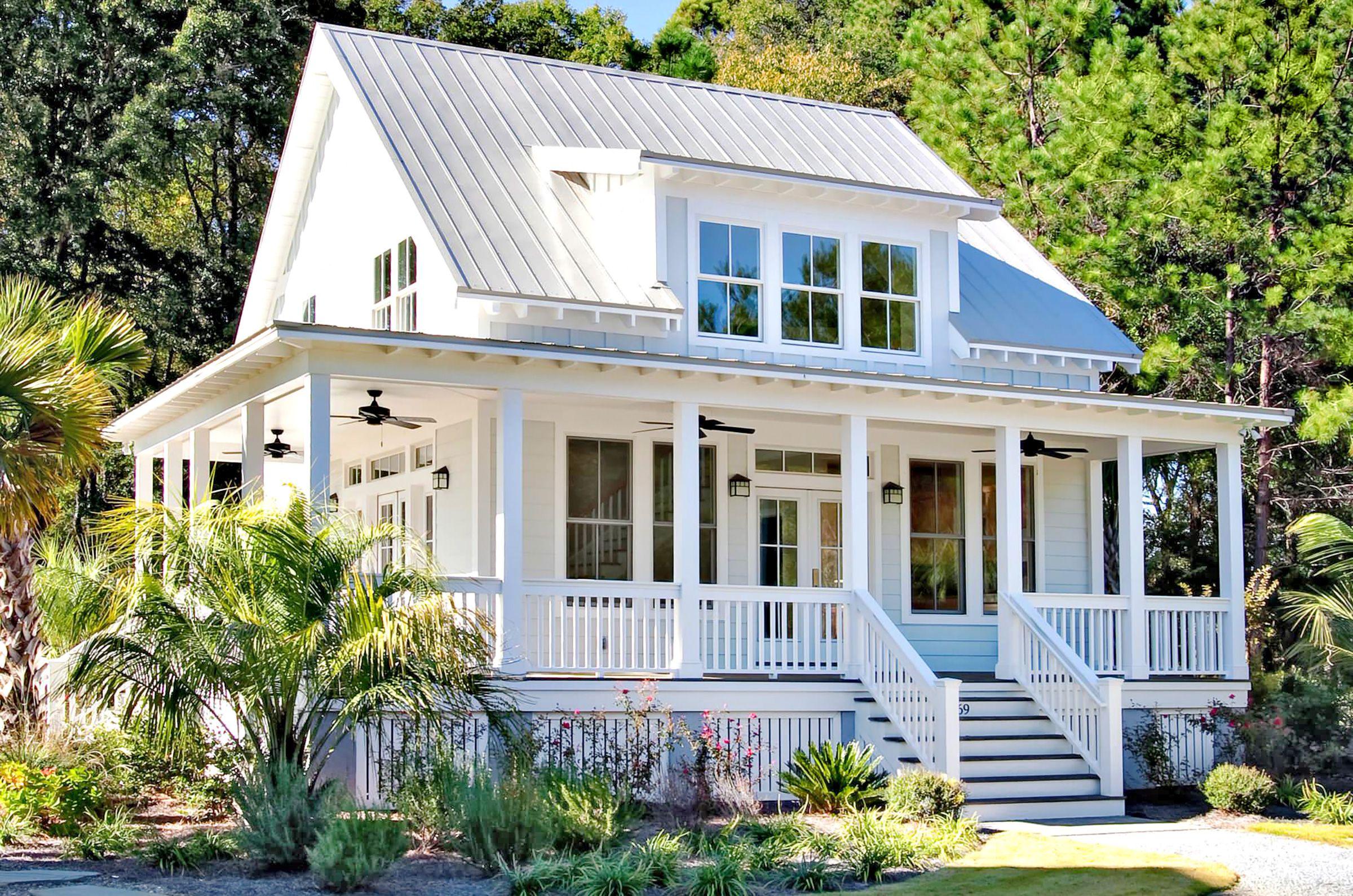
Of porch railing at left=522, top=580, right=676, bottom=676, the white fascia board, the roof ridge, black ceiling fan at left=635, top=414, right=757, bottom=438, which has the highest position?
the roof ridge

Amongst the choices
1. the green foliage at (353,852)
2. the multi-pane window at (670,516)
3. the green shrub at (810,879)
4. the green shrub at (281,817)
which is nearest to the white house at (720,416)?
the multi-pane window at (670,516)

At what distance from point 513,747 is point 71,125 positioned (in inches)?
844

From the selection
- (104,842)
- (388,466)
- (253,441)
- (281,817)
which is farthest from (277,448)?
(281,817)

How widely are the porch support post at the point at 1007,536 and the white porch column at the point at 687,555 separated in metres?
3.70

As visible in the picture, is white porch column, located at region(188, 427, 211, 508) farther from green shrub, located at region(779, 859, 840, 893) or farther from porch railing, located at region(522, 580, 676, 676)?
green shrub, located at region(779, 859, 840, 893)

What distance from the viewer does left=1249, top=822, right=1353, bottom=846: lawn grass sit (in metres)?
14.2

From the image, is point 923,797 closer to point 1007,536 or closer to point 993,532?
point 1007,536

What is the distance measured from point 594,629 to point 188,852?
18.0 ft

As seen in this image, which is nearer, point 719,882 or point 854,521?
point 719,882

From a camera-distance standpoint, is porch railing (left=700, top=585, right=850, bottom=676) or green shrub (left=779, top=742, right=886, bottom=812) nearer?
green shrub (left=779, top=742, right=886, bottom=812)

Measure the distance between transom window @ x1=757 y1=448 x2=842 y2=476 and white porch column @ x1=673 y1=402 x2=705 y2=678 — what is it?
3.38 m

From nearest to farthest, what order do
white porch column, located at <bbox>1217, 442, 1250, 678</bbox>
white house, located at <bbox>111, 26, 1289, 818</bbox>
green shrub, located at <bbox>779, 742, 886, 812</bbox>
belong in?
1. green shrub, located at <bbox>779, 742, 886, 812</bbox>
2. white house, located at <bbox>111, 26, 1289, 818</bbox>
3. white porch column, located at <bbox>1217, 442, 1250, 678</bbox>

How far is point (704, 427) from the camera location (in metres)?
18.3

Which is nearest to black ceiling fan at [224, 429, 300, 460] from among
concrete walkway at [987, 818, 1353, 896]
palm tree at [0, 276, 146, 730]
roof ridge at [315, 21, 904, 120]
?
palm tree at [0, 276, 146, 730]
